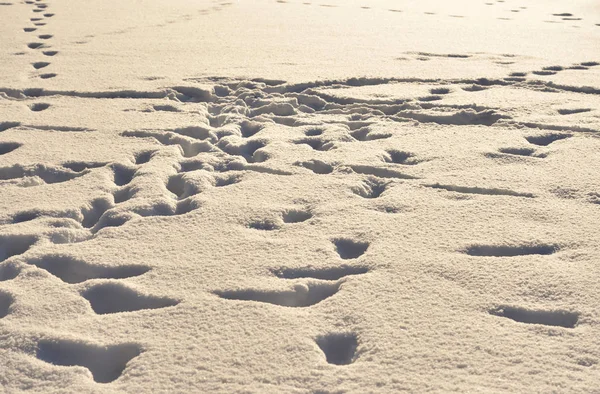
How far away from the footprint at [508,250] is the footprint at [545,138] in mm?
825

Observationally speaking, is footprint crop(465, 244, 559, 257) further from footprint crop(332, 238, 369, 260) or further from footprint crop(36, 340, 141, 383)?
footprint crop(36, 340, 141, 383)

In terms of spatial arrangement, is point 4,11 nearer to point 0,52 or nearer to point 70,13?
point 70,13

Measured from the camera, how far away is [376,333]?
1271 mm

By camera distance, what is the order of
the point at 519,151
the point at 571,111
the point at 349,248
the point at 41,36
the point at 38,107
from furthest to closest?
the point at 41,36, the point at 38,107, the point at 571,111, the point at 519,151, the point at 349,248

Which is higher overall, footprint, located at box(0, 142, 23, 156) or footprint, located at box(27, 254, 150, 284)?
footprint, located at box(27, 254, 150, 284)

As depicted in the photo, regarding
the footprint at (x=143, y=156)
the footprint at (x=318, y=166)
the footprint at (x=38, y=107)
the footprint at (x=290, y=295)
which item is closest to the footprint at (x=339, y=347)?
the footprint at (x=290, y=295)

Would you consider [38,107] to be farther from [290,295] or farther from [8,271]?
[290,295]

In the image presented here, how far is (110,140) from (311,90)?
36.0 inches

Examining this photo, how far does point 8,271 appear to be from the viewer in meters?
1.52

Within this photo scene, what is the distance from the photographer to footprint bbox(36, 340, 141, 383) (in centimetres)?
123

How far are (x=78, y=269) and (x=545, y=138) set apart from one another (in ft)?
5.20

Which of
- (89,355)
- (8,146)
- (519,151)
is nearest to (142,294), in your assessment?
(89,355)

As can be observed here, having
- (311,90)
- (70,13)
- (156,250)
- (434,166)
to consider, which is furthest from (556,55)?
(70,13)

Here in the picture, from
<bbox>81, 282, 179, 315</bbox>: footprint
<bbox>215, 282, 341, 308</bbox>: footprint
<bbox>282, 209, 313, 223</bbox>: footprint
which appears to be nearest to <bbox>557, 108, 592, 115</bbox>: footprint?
<bbox>282, 209, 313, 223</bbox>: footprint
